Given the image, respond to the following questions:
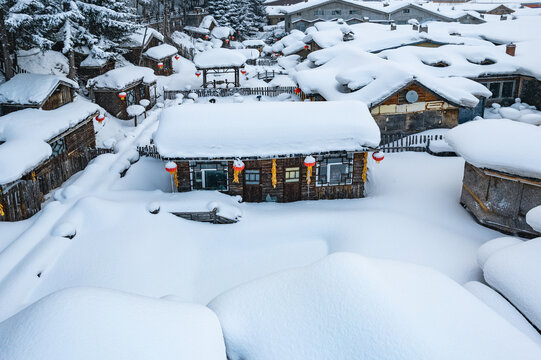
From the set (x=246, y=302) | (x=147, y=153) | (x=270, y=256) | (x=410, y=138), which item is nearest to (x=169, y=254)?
(x=270, y=256)

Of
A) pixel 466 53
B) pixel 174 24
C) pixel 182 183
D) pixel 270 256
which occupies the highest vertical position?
pixel 174 24

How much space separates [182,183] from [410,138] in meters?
13.1

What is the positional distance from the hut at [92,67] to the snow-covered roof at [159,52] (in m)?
5.59

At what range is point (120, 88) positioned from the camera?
94.2 feet

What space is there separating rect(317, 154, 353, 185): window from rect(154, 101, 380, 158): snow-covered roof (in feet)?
3.11

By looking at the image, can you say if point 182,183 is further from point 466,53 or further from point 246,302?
point 466,53

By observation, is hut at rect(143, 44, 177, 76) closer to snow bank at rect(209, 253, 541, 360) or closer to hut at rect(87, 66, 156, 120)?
hut at rect(87, 66, 156, 120)

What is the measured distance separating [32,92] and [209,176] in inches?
415

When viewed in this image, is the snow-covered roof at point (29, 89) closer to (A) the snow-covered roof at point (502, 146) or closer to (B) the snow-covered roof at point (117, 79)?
(B) the snow-covered roof at point (117, 79)

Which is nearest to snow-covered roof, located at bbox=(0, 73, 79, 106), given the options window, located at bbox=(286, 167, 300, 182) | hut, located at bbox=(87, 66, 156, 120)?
hut, located at bbox=(87, 66, 156, 120)

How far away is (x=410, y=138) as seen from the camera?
23844 mm

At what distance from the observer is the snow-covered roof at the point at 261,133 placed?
55.8ft

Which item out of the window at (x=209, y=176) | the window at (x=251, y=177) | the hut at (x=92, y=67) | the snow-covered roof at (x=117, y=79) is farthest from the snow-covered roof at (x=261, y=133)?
the hut at (x=92, y=67)

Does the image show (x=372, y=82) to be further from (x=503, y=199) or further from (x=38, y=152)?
(x=38, y=152)
